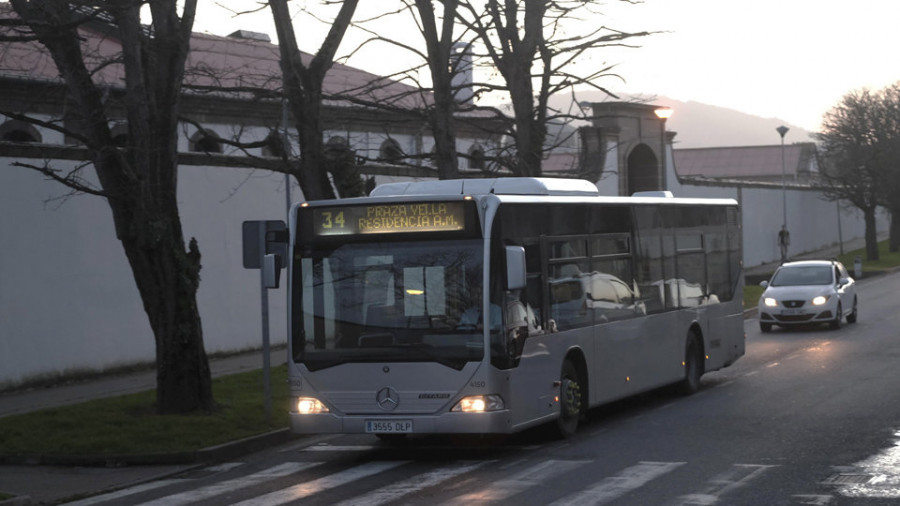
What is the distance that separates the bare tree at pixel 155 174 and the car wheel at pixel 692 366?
6.92 meters

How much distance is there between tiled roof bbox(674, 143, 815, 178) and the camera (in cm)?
9662

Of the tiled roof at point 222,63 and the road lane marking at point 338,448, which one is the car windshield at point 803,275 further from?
the road lane marking at point 338,448

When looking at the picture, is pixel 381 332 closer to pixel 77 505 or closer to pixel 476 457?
pixel 476 457

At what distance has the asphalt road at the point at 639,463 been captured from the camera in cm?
1095

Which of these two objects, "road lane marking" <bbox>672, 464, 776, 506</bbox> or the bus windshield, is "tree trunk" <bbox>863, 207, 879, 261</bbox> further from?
"road lane marking" <bbox>672, 464, 776, 506</bbox>

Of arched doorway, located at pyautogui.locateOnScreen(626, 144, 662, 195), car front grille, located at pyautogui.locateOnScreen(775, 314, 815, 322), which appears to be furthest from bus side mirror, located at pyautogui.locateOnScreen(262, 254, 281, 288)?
arched doorway, located at pyautogui.locateOnScreen(626, 144, 662, 195)

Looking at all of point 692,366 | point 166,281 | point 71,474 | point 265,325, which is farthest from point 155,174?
point 692,366

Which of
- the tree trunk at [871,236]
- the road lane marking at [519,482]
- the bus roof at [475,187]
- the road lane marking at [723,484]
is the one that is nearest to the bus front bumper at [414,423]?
the road lane marking at [519,482]

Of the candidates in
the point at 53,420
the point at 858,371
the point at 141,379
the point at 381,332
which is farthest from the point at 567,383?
the point at 141,379

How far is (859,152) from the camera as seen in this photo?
72312mm

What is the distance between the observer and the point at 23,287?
21.6 metres

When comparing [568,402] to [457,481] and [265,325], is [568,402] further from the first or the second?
[265,325]

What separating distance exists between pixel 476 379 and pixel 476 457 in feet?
3.67

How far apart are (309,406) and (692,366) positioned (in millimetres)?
7710
